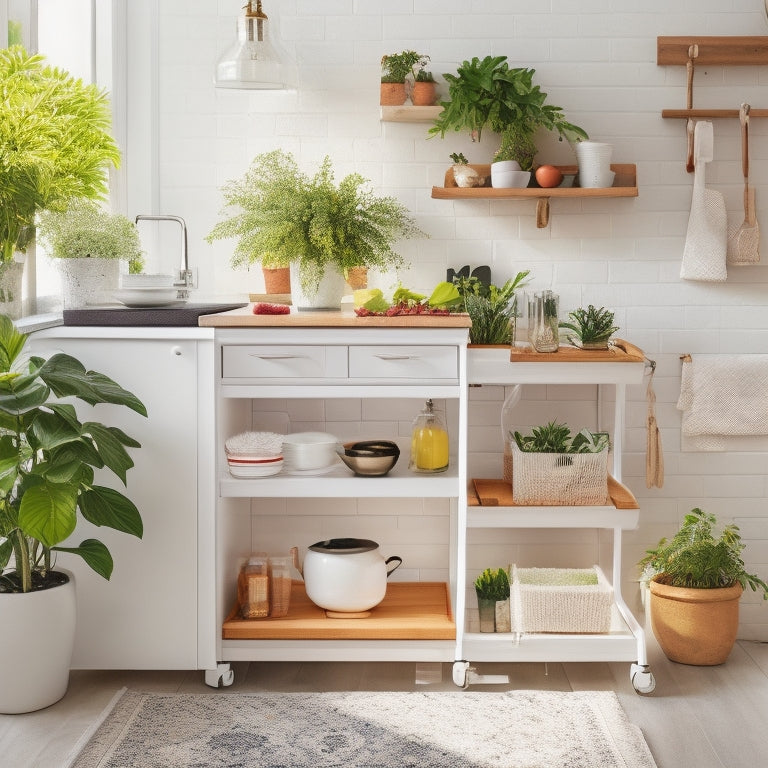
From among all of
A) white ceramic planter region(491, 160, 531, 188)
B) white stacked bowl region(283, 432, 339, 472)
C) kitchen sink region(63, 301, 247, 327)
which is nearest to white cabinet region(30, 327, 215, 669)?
kitchen sink region(63, 301, 247, 327)

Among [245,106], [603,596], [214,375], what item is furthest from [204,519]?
[245,106]

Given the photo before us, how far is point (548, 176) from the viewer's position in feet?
11.0

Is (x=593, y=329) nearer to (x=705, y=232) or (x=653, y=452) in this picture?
(x=653, y=452)

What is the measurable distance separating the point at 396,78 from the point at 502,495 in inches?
57.8

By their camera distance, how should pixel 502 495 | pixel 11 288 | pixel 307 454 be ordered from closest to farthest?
pixel 11 288 → pixel 307 454 → pixel 502 495

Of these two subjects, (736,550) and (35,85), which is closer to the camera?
(35,85)

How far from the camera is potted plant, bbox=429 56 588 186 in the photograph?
330 centimetres

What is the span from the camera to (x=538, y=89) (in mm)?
Result: 3324

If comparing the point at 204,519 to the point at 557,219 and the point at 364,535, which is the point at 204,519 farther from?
the point at 557,219

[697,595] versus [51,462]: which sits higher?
[51,462]

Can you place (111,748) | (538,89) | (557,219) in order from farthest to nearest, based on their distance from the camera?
(557,219) < (538,89) < (111,748)

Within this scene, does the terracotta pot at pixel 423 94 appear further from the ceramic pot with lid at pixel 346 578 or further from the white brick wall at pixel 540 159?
the ceramic pot with lid at pixel 346 578

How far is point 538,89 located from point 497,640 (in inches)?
71.2

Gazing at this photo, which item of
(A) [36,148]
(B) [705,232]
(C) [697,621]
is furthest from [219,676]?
(B) [705,232]
